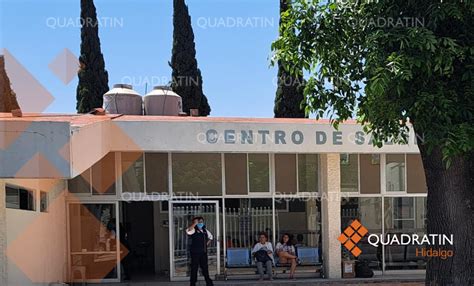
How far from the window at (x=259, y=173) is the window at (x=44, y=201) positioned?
4553mm

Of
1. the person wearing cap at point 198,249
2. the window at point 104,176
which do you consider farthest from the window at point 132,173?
the person wearing cap at point 198,249

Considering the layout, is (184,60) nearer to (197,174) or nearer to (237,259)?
(197,174)

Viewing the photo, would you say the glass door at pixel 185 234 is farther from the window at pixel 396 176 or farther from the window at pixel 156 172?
the window at pixel 396 176

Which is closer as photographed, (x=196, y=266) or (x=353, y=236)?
(x=196, y=266)

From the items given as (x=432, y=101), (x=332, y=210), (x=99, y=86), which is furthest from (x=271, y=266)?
(x=99, y=86)

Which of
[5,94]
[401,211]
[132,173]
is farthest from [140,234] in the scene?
[401,211]

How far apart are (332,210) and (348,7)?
616 cm

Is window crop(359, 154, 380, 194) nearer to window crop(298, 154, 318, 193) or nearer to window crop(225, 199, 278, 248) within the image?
window crop(298, 154, 318, 193)

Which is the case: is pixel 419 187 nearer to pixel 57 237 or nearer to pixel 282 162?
pixel 282 162

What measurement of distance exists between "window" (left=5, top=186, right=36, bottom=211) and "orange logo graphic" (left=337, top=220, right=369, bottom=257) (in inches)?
269

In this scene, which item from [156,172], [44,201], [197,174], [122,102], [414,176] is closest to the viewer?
[44,201]

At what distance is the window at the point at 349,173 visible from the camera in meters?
11.7

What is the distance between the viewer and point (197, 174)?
11352 mm

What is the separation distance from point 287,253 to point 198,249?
2.39 metres
